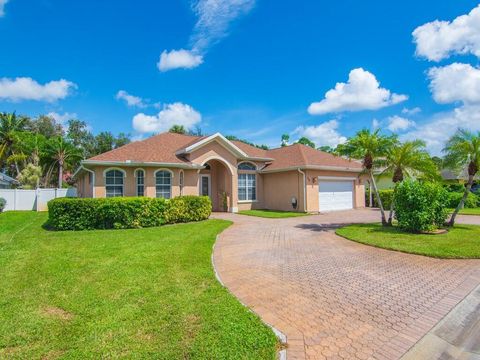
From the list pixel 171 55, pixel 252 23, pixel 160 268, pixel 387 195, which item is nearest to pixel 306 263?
pixel 160 268

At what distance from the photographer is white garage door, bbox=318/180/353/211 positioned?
2048 cm

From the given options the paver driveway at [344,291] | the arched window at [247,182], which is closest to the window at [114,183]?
the arched window at [247,182]

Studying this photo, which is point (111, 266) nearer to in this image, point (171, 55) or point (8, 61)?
point (171, 55)

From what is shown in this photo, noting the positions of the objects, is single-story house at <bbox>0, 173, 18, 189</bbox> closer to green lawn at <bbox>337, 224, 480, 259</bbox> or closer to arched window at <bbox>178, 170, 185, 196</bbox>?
arched window at <bbox>178, 170, 185, 196</bbox>

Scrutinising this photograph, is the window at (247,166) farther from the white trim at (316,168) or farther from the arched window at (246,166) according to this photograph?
the white trim at (316,168)

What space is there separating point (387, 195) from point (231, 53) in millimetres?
16246

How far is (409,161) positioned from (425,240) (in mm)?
4155

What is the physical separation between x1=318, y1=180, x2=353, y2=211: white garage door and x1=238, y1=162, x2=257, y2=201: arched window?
5.18m

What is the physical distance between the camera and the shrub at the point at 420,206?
1088 centimetres

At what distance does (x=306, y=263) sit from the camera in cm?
730

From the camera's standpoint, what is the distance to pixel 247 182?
71.5ft

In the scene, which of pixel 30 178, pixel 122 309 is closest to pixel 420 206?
pixel 122 309

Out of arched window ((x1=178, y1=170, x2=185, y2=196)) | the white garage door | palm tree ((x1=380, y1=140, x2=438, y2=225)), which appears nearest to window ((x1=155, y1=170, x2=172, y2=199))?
arched window ((x1=178, y1=170, x2=185, y2=196))

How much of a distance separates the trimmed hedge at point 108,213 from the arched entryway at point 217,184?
23.3ft
